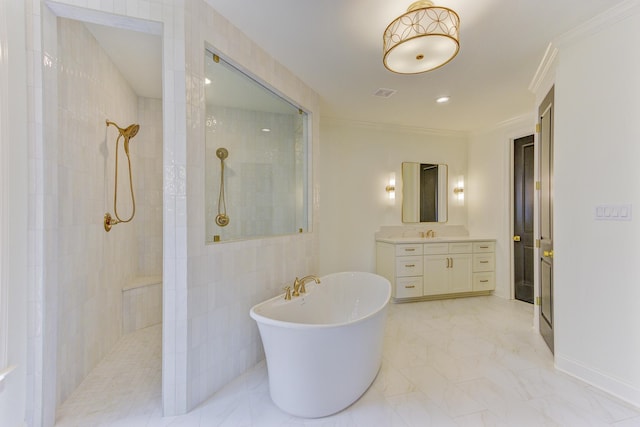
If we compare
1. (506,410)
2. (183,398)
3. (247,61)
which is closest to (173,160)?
(247,61)

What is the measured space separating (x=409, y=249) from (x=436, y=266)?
483 millimetres

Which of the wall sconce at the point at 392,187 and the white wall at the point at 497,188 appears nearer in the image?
the white wall at the point at 497,188

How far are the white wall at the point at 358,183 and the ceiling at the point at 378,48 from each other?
62cm

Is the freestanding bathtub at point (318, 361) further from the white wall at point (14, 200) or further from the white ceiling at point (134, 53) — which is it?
the white ceiling at point (134, 53)

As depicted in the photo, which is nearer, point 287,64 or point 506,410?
point 506,410

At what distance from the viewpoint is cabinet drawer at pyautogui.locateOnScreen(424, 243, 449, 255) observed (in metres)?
3.86

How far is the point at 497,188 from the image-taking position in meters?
4.10

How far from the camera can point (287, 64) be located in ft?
8.32

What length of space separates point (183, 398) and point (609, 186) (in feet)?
9.71

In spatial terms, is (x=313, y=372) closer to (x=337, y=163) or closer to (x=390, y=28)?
(x=390, y=28)

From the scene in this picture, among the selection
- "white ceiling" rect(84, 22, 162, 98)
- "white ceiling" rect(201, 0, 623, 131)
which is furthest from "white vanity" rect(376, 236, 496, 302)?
"white ceiling" rect(84, 22, 162, 98)

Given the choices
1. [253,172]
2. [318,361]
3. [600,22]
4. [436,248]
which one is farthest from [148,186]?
[600,22]

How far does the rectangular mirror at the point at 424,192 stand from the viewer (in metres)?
4.34

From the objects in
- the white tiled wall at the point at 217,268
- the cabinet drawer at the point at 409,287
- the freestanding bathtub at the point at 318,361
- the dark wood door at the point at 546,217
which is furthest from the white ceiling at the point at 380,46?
the cabinet drawer at the point at 409,287
